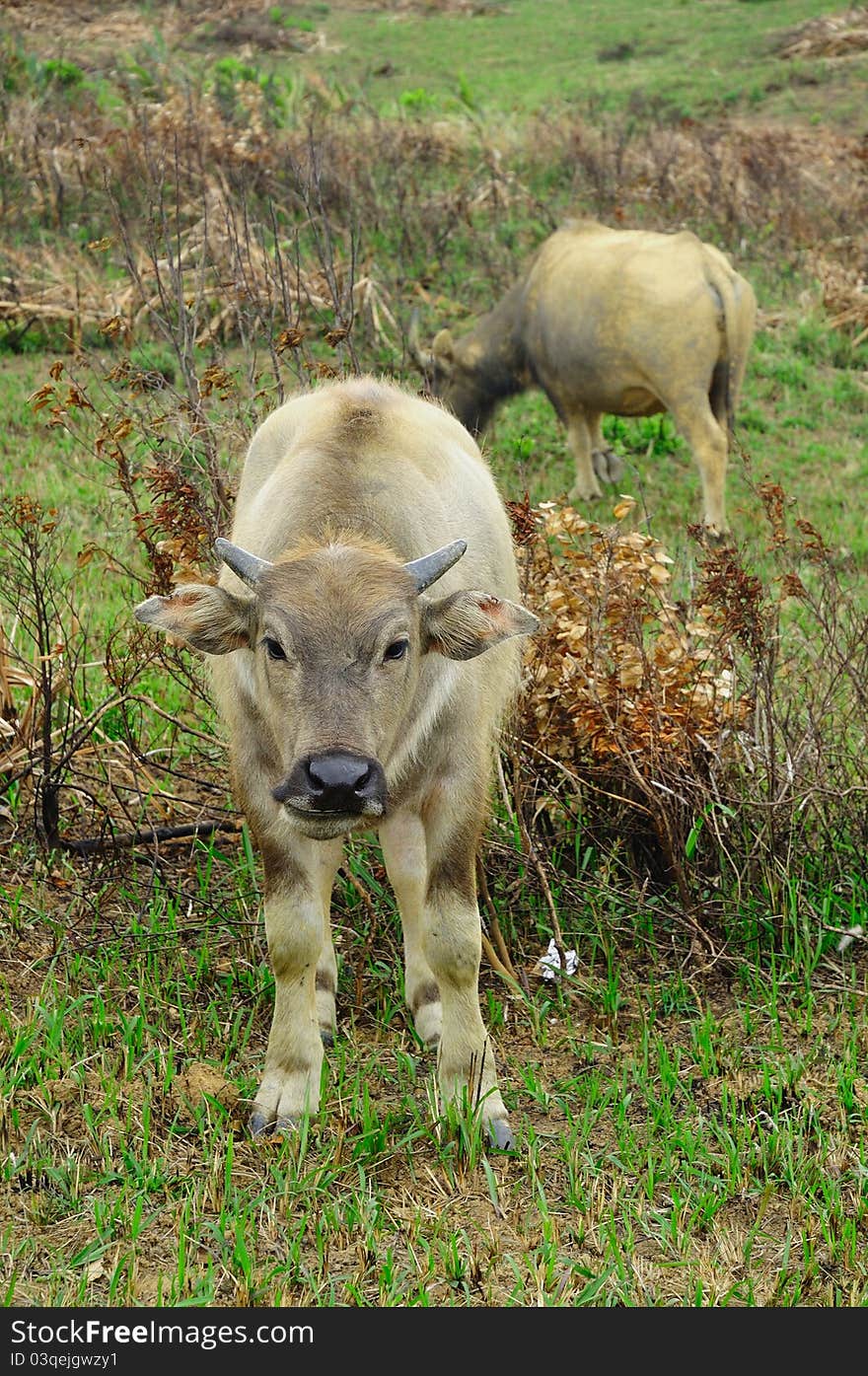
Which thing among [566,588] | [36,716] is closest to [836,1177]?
[566,588]

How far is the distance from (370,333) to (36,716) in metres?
5.81

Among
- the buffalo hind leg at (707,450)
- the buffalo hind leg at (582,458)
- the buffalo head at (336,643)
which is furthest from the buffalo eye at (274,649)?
the buffalo hind leg at (582,458)

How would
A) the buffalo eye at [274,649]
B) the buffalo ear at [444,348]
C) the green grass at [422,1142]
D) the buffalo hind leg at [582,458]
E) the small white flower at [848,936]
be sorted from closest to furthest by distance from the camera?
the green grass at [422,1142]
the buffalo eye at [274,649]
the small white flower at [848,936]
the buffalo hind leg at [582,458]
the buffalo ear at [444,348]

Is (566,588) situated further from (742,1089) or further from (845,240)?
(845,240)

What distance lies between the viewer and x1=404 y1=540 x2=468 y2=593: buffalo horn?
3762 mm

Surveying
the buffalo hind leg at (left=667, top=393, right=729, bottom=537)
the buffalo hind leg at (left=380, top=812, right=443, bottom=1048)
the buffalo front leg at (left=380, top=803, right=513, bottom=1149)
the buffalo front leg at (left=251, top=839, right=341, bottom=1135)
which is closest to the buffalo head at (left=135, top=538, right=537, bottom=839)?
the buffalo front leg at (left=380, top=803, right=513, bottom=1149)

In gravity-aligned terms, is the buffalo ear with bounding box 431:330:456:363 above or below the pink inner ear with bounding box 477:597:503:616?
below

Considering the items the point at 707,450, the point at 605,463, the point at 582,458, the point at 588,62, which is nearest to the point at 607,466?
the point at 605,463

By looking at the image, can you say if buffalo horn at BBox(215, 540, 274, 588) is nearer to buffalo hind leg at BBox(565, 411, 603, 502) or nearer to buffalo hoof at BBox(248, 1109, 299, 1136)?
buffalo hoof at BBox(248, 1109, 299, 1136)

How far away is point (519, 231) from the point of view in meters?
13.5

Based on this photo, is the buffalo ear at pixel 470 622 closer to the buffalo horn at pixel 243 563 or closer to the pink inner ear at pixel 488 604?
the pink inner ear at pixel 488 604

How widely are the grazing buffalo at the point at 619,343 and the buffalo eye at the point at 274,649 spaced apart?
5.63m

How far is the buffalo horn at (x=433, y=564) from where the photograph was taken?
3.76 metres

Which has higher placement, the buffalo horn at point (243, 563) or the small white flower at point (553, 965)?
the buffalo horn at point (243, 563)
